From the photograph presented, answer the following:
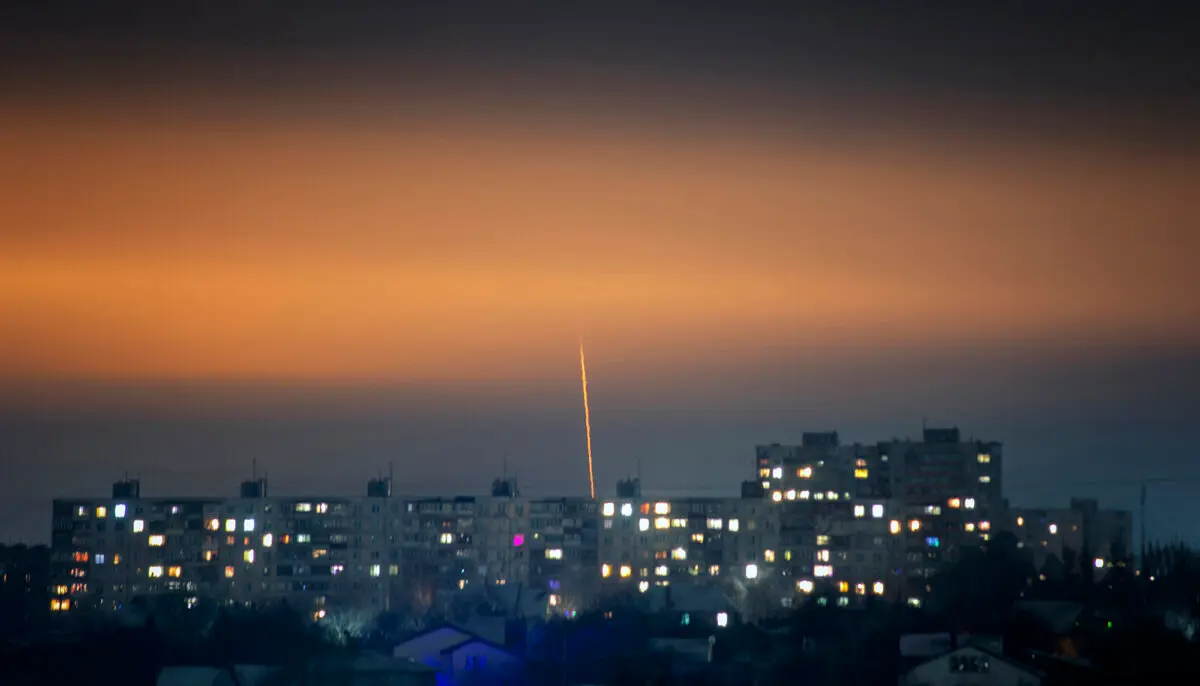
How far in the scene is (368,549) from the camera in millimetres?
118688

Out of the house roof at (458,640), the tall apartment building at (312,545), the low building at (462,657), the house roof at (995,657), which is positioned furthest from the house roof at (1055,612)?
the tall apartment building at (312,545)

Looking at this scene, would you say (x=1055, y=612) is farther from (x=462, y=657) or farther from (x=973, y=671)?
(x=462, y=657)

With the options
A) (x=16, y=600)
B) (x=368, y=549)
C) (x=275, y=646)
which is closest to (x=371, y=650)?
(x=275, y=646)

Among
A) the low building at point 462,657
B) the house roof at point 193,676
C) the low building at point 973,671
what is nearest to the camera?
the low building at point 973,671

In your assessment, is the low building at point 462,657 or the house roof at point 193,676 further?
the low building at point 462,657

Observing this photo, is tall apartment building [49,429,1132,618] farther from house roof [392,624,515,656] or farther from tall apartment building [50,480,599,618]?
house roof [392,624,515,656]

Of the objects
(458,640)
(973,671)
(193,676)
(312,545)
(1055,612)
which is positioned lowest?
(193,676)

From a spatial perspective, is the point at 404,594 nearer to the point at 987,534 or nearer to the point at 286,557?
the point at 286,557

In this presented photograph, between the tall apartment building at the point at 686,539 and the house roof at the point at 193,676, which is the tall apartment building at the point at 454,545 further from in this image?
the house roof at the point at 193,676

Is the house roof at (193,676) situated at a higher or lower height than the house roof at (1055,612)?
lower

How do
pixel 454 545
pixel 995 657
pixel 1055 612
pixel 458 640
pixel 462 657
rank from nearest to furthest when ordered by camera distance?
1. pixel 995 657
2. pixel 462 657
3. pixel 458 640
4. pixel 1055 612
5. pixel 454 545

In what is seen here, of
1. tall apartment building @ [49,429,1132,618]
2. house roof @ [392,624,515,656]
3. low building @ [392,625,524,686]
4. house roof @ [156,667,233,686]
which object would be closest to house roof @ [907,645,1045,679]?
low building @ [392,625,524,686]

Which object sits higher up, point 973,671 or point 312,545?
point 312,545

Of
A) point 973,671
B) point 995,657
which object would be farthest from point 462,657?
point 995,657
